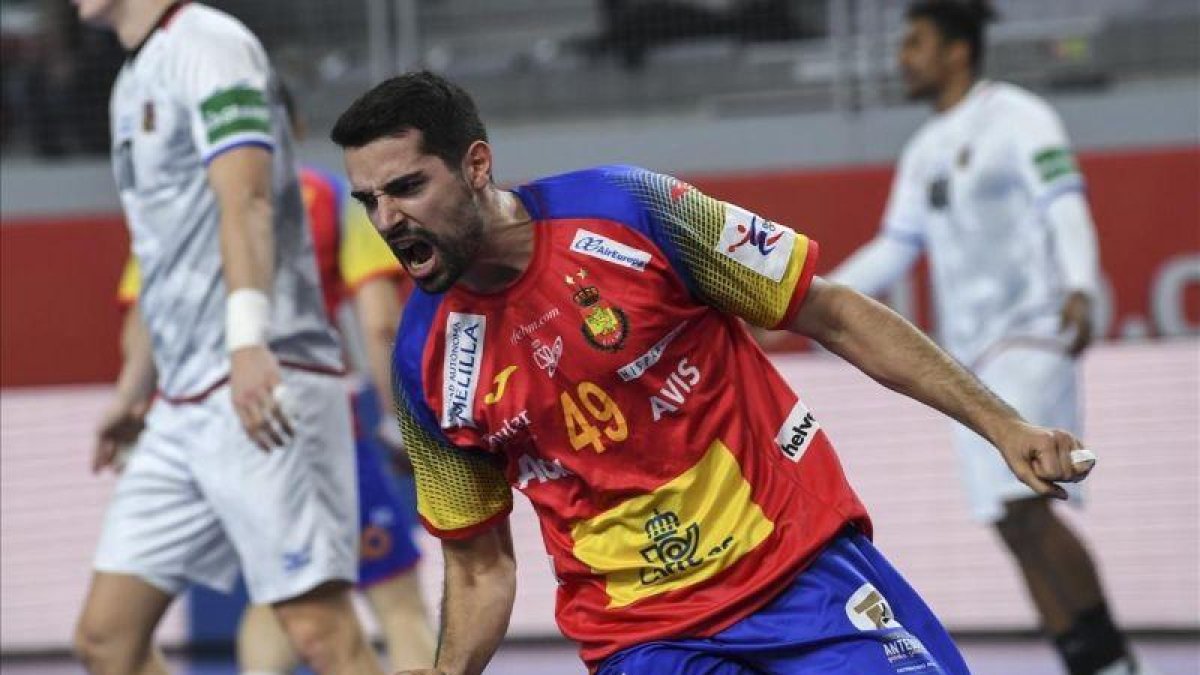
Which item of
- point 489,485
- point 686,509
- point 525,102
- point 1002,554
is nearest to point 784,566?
point 686,509

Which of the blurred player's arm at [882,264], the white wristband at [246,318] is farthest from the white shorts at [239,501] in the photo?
the blurred player's arm at [882,264]

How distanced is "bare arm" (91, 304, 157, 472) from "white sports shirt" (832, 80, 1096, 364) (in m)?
2.89

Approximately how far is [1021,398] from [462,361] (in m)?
3.58

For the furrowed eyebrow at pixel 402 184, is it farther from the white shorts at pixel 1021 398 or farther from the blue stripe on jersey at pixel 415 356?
the white shorts at pixel 1021 398

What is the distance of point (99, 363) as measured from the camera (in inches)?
372

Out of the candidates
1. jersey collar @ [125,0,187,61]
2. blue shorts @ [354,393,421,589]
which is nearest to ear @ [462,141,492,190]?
jersey collar @ [125,0,187,61]

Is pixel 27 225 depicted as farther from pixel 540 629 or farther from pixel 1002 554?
pixel 1002 554

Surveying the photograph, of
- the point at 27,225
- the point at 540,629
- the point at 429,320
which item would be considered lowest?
the point at 540,629

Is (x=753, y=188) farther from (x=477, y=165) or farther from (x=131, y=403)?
(x=477, y=165)

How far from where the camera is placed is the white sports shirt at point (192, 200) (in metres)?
4.97

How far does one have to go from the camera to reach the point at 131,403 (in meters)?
5.57

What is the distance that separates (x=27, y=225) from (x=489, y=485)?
619 cm

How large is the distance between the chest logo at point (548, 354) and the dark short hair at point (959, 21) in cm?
411

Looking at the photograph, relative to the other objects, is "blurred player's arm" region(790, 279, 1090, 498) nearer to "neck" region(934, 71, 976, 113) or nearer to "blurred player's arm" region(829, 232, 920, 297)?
"blurred player's arm" region(829, 232, 920, 297)
